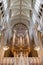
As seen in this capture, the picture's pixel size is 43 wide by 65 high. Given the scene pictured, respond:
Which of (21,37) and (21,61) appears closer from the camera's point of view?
(21,61)

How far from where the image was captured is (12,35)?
2428 cm

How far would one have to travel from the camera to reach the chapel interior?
663 inches

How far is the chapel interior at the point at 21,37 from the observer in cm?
1683

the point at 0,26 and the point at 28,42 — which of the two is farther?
the point at 28,42

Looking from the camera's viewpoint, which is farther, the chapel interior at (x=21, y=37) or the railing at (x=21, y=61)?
the chapel interior at (x=21, y=37)

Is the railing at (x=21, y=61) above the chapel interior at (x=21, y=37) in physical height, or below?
below

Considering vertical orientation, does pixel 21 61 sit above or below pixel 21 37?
below

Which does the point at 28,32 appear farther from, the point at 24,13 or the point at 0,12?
the point at 0,12

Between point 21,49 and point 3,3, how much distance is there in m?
5.72

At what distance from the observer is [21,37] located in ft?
77.2

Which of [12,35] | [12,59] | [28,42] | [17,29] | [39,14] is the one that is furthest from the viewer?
[17,29]

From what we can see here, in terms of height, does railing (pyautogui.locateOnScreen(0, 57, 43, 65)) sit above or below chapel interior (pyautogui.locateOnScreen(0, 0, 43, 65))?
below

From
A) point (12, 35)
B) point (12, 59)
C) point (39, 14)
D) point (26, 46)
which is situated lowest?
point (12, 59)

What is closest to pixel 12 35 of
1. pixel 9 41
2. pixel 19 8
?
pixel 9 41
